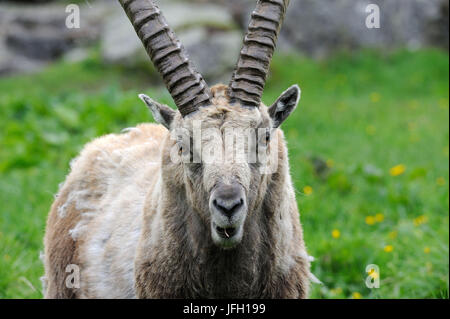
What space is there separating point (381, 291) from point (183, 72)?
9.96 ft

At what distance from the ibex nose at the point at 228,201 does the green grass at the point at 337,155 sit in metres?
2.67

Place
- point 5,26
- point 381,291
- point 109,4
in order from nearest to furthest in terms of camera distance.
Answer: point 381,291 → point 5,26 → point 109,4

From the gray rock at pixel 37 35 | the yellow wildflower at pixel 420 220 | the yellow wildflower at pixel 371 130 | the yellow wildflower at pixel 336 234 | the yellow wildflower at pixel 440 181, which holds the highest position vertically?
the gray rock at pixel 37 35

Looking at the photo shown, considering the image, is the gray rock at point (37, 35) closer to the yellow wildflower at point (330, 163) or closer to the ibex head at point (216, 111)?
the yellow wildflower at point (330, 163)

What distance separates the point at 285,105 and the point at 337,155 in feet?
19.2

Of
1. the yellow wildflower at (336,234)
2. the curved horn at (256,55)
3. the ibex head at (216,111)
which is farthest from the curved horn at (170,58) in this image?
the yellow wildflower at (336,234)

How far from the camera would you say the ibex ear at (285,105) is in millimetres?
4289

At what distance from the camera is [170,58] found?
163 inches

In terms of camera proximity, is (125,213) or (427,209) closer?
(125,213)

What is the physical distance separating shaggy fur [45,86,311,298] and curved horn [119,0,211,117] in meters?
0.11

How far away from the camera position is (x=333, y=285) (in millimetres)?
6340

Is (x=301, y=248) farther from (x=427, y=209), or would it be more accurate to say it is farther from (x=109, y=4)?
(x=109, y=4)

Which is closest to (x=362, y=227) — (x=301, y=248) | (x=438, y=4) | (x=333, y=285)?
(x=333, y=285)

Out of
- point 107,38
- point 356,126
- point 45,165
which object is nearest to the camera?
point 45,165
